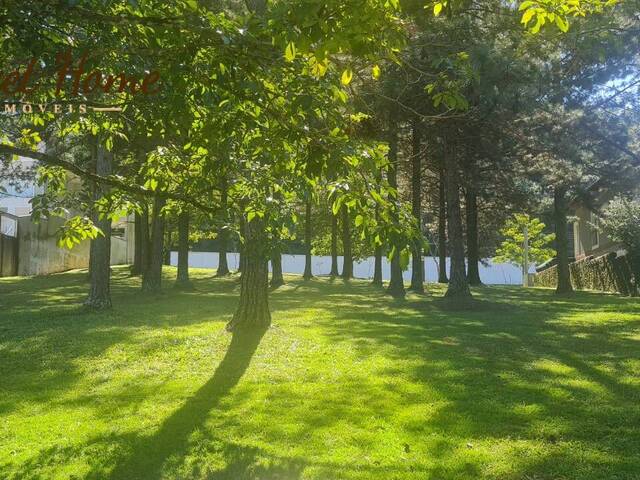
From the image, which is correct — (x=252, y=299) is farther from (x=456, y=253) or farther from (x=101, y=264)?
(x=456, y=253)

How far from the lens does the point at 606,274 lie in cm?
2545

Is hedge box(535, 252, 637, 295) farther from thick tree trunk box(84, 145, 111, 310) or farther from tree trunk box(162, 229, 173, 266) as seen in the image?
tree trunk box(162, 229, 173, 266)

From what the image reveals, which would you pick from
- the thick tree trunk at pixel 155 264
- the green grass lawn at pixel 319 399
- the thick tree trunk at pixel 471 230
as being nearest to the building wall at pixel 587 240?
the thick tree trunk at pixel 471 230

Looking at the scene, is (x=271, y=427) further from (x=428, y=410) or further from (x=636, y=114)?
(x=636, y=114)

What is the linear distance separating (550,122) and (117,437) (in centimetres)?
1904

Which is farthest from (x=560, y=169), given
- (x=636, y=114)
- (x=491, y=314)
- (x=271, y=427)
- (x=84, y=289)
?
(x=271, y=427)

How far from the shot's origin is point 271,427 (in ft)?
19.1

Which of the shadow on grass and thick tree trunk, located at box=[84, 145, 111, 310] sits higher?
thick tree trunk, located at box=[84, 145, 111, 310]

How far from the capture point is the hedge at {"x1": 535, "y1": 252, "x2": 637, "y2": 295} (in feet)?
73.4

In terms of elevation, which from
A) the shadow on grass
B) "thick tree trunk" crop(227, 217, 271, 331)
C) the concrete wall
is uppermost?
the concrete wall

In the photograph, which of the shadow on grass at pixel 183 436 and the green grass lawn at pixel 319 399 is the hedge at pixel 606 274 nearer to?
the green grass lawn at pixel 319 399

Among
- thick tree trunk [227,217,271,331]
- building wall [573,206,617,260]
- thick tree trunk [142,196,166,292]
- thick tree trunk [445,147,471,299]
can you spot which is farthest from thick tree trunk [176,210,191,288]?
building wall [573,206,617,260]

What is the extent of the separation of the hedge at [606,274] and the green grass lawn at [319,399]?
1041cm

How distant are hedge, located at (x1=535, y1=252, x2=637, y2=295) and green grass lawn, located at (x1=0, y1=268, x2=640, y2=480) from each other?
34.2 ft
